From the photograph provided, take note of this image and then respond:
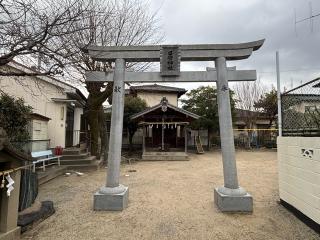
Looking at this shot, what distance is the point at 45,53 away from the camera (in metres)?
4.19

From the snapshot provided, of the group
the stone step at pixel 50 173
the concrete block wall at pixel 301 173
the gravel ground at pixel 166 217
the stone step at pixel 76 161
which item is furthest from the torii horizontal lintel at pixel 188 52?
the stone step at pixel 76 161

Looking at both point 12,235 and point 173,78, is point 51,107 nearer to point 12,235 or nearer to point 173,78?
point 173,78

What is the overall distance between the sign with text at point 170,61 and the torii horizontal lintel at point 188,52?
12cm

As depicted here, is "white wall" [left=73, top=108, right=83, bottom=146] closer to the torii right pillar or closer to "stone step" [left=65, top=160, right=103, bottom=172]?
"stone step" [left=65, top=160, right=103, bottom=172]

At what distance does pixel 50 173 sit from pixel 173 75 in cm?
653

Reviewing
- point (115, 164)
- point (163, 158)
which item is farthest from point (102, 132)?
point (115, 164)

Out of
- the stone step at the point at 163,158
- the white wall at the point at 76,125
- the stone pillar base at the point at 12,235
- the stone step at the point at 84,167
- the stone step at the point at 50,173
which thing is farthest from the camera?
the white wall at the point at 76,125

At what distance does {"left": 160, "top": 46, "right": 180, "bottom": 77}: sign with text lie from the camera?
21.9 feet

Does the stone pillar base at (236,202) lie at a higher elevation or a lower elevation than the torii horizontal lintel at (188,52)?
lower

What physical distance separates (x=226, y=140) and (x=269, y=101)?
20556mm

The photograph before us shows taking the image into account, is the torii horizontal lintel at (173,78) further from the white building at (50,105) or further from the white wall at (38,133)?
the white building at (50,105)

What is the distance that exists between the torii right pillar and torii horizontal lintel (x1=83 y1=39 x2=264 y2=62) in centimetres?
25

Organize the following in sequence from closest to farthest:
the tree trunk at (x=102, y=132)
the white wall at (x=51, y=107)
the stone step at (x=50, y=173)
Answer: the stone step at (x=50, y=173) → the white wall at (x=51, y=107) → the tree trunk at (x=102, y=132)

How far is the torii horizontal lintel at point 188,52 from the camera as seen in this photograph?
669 cm
